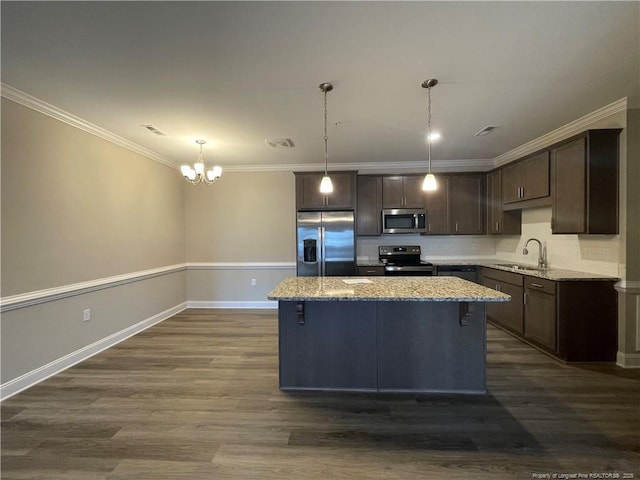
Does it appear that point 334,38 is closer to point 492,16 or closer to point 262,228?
point 492,16

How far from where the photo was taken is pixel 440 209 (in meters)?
4.99

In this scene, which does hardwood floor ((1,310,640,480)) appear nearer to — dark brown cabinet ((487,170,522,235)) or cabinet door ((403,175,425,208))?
dark brown cabinet ((487,170,522,235))

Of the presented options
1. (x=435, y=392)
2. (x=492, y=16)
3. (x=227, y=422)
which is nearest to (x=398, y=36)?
(x=492, y=16)

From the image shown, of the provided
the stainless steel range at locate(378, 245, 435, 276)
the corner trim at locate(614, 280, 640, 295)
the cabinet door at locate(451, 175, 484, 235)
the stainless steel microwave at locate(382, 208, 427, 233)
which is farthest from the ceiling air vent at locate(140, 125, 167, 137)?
the corner trim at locate(614, 280, 640, 295)

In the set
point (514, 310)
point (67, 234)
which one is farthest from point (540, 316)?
point (67, 234)

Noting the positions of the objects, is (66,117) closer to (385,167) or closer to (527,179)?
(385,167)

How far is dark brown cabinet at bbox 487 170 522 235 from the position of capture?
455 centimetres

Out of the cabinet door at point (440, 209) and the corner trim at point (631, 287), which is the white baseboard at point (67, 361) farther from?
the corner trim at point (631, 287)

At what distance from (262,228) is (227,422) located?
143 inches


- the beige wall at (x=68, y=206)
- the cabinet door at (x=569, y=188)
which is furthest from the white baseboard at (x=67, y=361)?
the cabinet door at (x=569, y=188)

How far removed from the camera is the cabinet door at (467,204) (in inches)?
195

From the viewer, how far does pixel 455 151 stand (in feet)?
14.8

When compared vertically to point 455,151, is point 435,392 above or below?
below

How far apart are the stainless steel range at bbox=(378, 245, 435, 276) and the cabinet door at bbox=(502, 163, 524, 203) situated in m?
1.49
